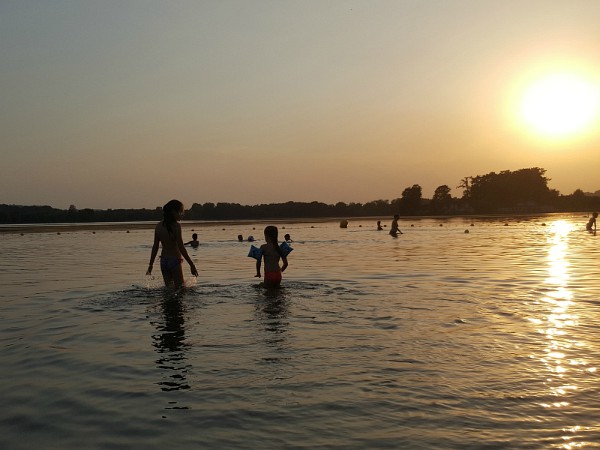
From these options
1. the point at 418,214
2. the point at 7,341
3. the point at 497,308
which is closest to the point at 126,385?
the point at 7,341

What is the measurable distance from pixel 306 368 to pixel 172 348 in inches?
105

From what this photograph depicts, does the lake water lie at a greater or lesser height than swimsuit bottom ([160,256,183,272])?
lesser

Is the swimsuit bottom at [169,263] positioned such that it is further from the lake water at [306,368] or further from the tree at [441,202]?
the tree at [441,202]

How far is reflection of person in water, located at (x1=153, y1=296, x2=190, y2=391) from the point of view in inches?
293

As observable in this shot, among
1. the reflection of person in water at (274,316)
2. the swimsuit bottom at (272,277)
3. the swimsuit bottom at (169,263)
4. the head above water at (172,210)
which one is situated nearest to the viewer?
the reflection of person in water at (274,316)

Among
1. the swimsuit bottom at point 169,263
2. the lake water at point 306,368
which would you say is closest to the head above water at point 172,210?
the swimsuit bottom at point 169,263

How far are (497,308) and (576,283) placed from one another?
5.68 metres

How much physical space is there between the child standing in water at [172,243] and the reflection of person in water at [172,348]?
118cm

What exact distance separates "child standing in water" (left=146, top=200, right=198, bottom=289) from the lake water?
23.7 inches

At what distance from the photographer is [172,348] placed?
367 inches

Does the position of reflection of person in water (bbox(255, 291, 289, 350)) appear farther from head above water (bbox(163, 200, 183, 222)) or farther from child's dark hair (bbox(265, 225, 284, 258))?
head above water (bbox(163, 200, 183, 222))

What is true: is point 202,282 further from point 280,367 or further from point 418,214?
point 418,214

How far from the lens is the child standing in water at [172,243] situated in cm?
1401

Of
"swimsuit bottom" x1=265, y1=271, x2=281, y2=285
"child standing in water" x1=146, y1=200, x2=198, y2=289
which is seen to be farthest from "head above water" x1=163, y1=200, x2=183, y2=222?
"swimsuit bottom" x1=265, y1=271, x2=281, y2=285
